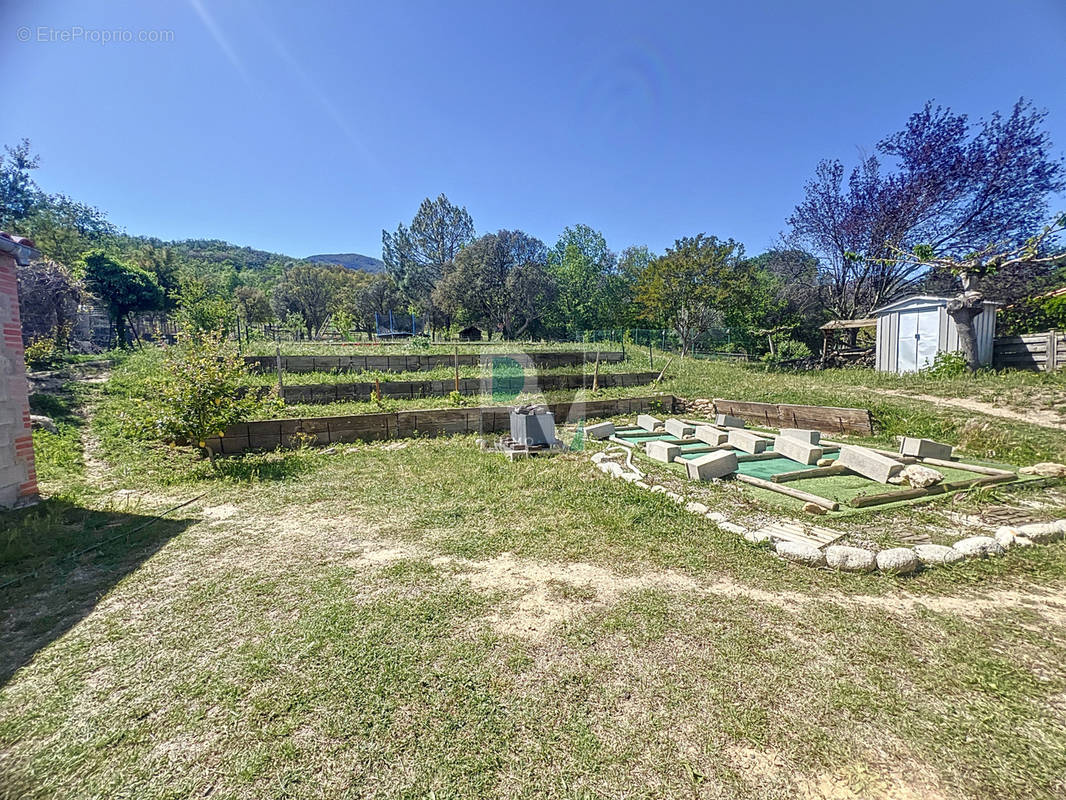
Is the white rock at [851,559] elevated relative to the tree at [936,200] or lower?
lower

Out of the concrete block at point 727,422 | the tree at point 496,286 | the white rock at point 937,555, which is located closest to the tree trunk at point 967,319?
the concrete block at point 727,422

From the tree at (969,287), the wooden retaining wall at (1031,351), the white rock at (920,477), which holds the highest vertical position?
the tree at (969,287)

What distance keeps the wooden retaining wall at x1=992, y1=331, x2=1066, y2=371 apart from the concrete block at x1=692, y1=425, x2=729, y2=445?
35.0 ft

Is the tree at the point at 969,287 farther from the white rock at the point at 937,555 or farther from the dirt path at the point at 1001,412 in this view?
the white rock at the point at 937,555

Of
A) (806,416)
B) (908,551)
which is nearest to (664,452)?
(908,551)

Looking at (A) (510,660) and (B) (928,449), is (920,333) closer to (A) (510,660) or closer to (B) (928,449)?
(B) (928,449)

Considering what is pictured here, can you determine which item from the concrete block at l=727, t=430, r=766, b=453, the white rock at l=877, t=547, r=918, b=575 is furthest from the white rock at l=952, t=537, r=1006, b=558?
the concrete block at l=727, t=430, r=766, b=453

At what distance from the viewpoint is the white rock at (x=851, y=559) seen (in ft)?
10.8

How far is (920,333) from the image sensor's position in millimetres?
13273

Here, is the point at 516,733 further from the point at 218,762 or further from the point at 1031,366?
the point at 1031,366

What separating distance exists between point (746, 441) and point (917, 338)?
11504mm

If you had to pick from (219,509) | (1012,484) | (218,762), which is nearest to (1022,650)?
(1012,484)

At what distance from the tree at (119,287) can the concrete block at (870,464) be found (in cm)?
2881

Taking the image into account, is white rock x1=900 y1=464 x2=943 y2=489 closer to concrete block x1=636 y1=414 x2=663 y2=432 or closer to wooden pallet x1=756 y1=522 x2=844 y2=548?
wooden pallet x1=756 y1=522 x2=844 y2=548
